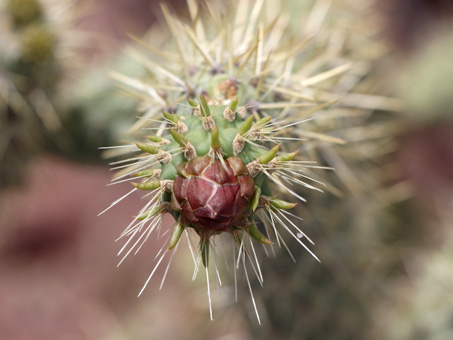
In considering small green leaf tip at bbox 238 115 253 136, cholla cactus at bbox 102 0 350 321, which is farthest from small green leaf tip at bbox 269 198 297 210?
small green leaf tip at bbox 238 115 253 136

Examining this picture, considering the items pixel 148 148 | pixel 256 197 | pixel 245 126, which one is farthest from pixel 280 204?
pixel 148 148

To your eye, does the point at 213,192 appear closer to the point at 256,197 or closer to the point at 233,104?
the point at 256,197

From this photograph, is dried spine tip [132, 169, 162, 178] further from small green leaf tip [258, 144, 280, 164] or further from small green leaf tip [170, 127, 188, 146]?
small green leaf tip [258, 144, 280, 164]

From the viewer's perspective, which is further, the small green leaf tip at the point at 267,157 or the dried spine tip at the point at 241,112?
the dried spine tip at the point at 241,112

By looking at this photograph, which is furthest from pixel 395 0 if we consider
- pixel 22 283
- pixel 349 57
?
pixel 22 283

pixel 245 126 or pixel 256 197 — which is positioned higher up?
pixel 245 126

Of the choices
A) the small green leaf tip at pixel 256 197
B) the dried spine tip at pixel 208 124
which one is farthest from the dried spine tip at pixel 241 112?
the small green leaf tip at pixel 256 197

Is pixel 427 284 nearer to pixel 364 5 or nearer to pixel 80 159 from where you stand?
pixel 364 5

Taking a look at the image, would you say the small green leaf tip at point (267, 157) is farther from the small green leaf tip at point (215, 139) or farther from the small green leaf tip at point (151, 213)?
the small green leaf tip at point (151, 213)
